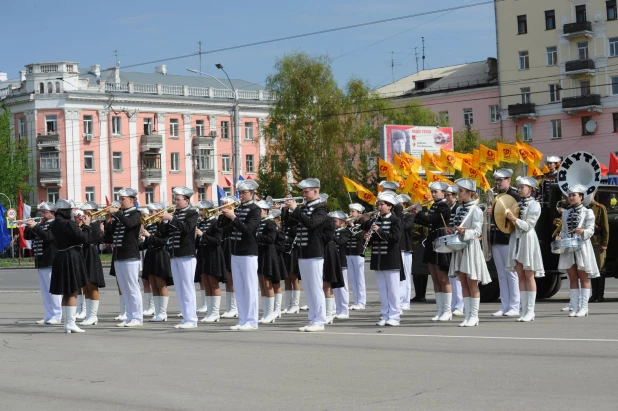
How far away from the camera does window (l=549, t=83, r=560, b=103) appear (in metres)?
69.2

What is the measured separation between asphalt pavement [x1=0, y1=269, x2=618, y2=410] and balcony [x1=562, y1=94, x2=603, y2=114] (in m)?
52.5

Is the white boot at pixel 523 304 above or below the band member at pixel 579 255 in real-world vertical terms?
below

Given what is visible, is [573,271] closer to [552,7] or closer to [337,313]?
[337,313]

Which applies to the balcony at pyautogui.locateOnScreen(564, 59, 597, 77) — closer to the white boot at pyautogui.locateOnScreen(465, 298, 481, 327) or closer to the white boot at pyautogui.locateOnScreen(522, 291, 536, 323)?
the white boot at pyautogui.locateOnScreen(522, 291, 536, 323)

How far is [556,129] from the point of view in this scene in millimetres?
69562

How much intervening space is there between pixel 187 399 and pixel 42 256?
950cm

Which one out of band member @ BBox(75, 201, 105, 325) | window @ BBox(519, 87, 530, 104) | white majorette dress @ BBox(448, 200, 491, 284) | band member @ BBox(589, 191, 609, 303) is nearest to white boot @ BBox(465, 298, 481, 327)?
white majorette dress @ BBox(448, 200, 491, 284)

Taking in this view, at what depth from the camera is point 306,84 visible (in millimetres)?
62344

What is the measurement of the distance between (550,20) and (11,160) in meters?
39.5

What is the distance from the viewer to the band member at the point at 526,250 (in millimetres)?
Result: 15242

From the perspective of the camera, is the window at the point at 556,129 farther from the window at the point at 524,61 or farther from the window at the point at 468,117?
the window at the point at 468,117

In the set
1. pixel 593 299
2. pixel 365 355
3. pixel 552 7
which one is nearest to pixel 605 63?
pixel 552 7

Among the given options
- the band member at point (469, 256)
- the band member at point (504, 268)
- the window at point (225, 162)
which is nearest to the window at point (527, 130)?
the window at point (225, 162)

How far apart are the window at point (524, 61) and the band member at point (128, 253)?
56.8 metres
